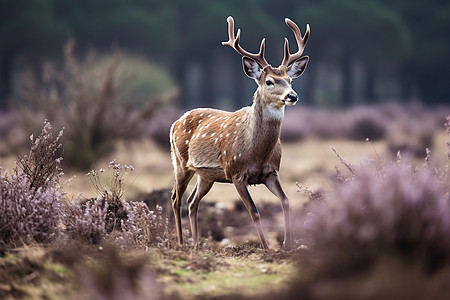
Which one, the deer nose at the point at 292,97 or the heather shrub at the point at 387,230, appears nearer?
the heather shrub at the point at 387,230

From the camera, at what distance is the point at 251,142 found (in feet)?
21.1

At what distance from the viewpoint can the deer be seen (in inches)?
252

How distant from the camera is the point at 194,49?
39.0 meters

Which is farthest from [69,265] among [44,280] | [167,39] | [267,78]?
[167,39]

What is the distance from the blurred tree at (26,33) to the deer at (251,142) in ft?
81.0

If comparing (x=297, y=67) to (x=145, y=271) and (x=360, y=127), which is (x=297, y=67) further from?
(x=360, y=127)

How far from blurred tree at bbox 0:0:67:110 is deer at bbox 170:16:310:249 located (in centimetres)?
2469

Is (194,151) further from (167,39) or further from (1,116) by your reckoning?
(167,39)

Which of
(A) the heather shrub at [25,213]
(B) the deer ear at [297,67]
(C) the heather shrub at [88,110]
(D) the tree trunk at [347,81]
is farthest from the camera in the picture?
(D) the tree trunk at [347,81]

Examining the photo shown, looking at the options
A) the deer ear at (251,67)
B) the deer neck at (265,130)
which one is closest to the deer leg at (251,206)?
the deer neck at (265,130)

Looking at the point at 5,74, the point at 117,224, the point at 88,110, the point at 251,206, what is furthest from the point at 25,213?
the point at 5,74

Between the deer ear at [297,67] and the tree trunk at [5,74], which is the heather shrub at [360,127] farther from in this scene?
the tree trunk at [5,74]

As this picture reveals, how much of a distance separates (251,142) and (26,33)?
27467 millimetres

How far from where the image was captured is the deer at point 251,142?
639 cm
